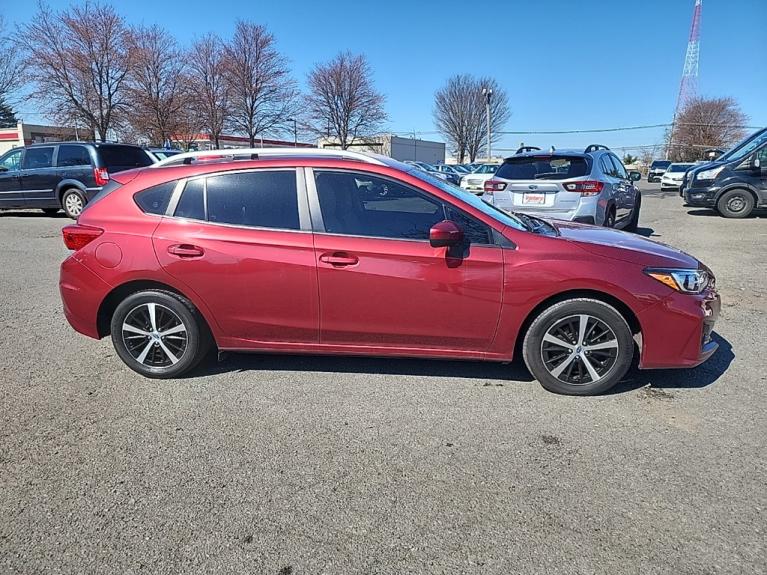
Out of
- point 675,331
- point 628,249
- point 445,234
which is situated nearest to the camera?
point 445,234

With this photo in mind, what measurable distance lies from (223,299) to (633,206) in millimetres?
8511

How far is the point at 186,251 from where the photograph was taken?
358 cm

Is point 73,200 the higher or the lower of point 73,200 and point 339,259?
→ the higher

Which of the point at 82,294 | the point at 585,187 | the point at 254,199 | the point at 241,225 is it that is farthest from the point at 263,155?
the point at 585,187

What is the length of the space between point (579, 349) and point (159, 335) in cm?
301

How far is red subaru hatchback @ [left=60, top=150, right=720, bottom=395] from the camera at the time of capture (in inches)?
132

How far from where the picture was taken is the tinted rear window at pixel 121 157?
12211mm

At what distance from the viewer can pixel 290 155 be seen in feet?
12.3

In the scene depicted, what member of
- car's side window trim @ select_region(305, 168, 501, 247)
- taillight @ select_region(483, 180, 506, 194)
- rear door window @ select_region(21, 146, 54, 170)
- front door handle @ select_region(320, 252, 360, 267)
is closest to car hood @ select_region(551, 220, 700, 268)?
car's side window trim @ select_region(305, 168, 501, 247)

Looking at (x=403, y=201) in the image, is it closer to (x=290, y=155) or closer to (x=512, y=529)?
(x=290, y=155)

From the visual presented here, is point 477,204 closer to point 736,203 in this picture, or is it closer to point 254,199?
point 254,199

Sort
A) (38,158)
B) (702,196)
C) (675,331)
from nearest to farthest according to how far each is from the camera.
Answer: (675,331)
(38,158)
(702,196)

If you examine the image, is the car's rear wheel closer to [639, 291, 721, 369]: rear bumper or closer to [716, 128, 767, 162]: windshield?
[639, 291, 721, 369]: rear bumper

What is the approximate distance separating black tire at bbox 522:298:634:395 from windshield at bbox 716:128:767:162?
12733mm
